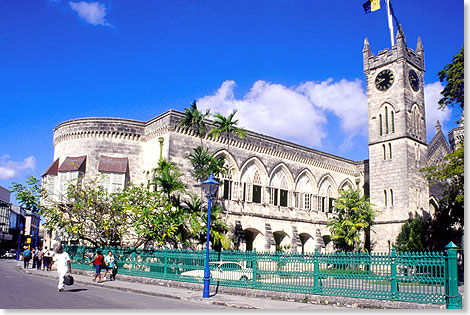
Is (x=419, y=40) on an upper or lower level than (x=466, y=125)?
upper

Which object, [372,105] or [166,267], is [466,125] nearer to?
[166,267]

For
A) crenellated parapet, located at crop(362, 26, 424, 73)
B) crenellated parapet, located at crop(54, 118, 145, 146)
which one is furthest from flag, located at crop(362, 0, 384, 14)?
crenellated parapet, located at crop(54, 118, 145, 146)

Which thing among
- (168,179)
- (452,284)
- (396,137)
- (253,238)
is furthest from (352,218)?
(452,284)

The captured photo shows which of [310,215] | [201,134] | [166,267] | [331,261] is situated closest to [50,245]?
[201,134]

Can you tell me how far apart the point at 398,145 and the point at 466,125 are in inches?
844

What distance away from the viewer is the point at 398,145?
32156mm

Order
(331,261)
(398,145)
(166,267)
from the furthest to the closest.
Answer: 1. (398,145)
2. (166,267)
3. (331,261)

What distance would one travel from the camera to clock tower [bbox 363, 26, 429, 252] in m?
31.4

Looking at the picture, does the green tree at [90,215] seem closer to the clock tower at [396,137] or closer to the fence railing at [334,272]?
the fence railing at [334,272]

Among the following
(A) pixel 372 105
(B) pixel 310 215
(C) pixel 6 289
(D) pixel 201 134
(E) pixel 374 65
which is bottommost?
(C) pixel 6 289

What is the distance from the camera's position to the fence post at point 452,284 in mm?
9922

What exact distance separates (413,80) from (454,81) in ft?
49.6

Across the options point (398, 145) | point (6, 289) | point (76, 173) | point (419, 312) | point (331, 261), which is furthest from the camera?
point (398, 145)

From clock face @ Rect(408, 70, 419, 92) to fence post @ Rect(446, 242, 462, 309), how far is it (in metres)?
26.0
